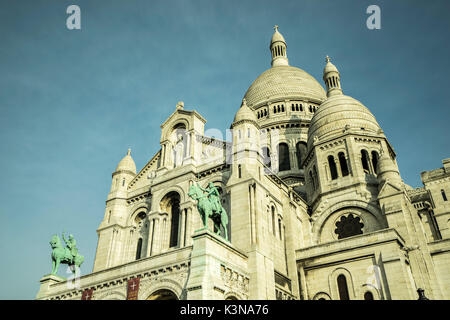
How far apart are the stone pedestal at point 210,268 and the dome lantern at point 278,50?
49.3 metres

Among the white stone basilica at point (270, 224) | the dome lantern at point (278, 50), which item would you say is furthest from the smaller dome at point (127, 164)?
the dome lantern at point (278, 50)

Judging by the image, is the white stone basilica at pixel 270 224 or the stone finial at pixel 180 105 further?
the stone finial at pixel 180 105

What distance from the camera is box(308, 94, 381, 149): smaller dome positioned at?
3766 cm

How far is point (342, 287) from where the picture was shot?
26625 millimetres

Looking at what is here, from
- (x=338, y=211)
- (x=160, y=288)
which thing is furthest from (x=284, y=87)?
(x=160, y=288)

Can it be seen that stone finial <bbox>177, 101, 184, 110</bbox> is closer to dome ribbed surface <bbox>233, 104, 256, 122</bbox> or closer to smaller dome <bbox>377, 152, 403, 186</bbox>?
dome ribbed surface <bbox>233, 104, 256, 122</bbox>

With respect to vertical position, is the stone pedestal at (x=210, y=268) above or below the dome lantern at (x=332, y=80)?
below

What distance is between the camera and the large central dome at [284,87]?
181ft

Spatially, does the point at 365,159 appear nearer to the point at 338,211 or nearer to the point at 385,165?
the point at 385,165

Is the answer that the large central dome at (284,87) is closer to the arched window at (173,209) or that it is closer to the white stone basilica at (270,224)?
the white stone basilica at (270,224)

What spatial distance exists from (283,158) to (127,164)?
20.0 metres

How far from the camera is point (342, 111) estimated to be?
3891 cm
